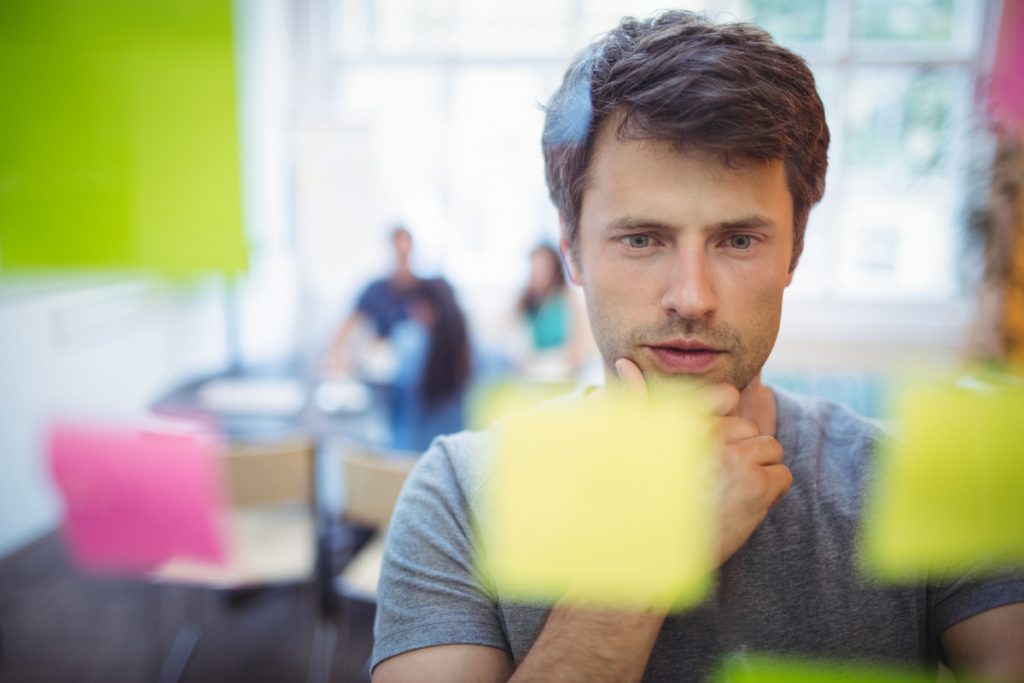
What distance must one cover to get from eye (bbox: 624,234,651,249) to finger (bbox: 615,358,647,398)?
11 cm

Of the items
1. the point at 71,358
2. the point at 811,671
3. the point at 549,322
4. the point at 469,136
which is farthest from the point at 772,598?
the point at 469,136

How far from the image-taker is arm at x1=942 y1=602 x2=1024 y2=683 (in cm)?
63

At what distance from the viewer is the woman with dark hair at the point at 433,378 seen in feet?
7.30

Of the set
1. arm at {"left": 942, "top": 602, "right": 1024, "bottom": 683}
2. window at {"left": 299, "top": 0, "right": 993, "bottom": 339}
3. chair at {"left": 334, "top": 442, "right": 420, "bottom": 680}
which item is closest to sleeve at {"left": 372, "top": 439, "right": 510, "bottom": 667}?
arm at {"left": 942, "top": 602, "right": 1024, "bottom": 683}

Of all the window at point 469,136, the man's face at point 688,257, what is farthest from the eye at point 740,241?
the window at point 469,136

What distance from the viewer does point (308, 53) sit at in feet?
9.67

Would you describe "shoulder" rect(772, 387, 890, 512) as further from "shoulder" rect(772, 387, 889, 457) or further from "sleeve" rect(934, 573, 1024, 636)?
"sleeve" rect(934, 573, 1024, 636)

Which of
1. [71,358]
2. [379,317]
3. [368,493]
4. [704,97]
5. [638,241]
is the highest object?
[704,97]

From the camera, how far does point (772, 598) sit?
673mm

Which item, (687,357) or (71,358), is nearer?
(687,357)

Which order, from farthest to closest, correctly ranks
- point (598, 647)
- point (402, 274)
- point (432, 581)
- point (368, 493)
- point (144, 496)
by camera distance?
point (402, 274) → point (368, 493) → point (144, 496) → point (432, 581) → point (598, 647)

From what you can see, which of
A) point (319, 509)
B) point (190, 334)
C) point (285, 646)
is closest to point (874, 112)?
point (319, 509)

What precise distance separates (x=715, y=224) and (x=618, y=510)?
0.86 ft

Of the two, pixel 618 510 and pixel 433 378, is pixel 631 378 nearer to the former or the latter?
pixel 618 510
